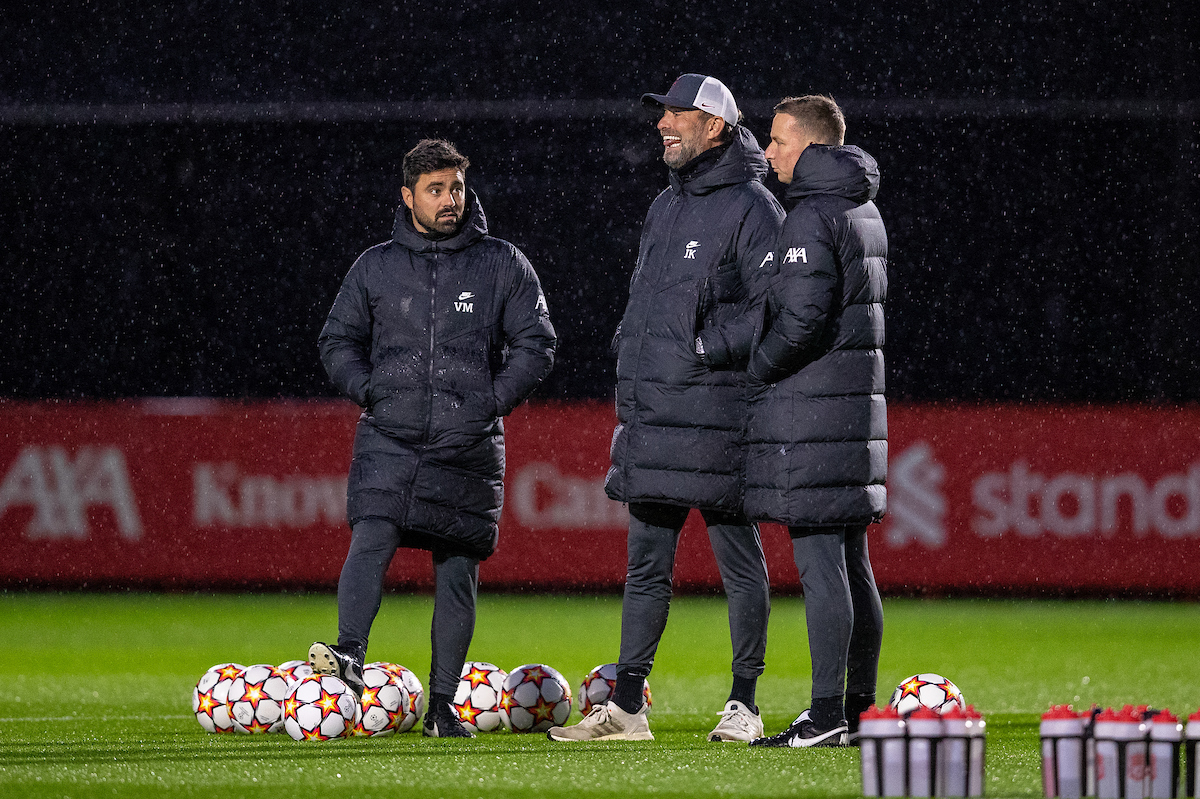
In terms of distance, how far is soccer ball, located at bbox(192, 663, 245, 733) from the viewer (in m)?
5.78

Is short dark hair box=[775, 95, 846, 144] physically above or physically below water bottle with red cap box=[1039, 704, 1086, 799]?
above

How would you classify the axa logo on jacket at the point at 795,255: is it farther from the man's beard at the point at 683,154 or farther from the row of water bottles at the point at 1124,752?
the row of water bottles at the point at 1124,752

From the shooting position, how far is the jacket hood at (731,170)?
554 cm

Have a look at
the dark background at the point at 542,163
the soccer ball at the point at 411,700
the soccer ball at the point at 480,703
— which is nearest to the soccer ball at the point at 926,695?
the soccer ball at the point at 480,703

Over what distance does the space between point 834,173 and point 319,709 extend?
2489 mm

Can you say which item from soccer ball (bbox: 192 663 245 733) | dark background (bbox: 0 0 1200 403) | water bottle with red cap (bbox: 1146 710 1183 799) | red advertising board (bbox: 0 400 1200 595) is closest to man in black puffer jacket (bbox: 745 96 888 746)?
water bottle with red cap (bbox: 1146 710 1183 799)

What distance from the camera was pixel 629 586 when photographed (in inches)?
218

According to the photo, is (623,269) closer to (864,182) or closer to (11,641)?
(11,641)

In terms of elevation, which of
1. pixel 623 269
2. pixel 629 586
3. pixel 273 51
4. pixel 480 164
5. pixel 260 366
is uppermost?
pixel 273 51

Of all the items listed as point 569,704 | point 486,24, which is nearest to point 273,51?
point 486,24

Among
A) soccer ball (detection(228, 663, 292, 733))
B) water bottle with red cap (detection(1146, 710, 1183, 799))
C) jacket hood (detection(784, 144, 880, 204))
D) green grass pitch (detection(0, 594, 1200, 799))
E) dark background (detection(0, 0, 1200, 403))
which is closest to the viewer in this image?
water bottle with red cap (detection(1146, 710, 1183, 799))

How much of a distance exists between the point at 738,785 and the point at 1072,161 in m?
14.8

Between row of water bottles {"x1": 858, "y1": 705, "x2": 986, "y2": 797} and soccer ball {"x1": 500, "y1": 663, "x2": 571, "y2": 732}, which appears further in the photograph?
soccer ball {"x1": 500, "y1": 663, "x2": 571, "y2": 732}

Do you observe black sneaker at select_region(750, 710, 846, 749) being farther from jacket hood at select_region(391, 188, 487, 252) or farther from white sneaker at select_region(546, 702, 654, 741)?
jacket hood at select_region(391, 188, 487, 252)
